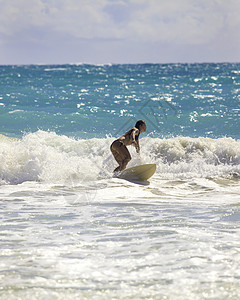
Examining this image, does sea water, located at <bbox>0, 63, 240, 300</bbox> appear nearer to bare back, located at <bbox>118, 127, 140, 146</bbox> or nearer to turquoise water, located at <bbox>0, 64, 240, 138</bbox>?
turquoise water, located at <bbox>0, 64, 240, 138</bbox>

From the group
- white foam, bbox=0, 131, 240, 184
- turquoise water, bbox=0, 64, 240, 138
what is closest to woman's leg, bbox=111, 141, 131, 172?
white foam, bbox=0, 131, 240, 184

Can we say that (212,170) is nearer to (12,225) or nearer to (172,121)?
(12,225)

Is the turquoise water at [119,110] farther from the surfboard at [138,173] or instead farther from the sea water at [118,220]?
the surfboard at [138,173]

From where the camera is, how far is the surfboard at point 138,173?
27.9ft

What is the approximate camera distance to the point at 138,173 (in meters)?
8.52

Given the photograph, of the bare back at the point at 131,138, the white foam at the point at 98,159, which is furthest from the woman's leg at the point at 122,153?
the white foam at the point at 98,159

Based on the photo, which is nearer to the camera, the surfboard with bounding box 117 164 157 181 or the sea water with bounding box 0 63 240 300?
the sea water with bounding box 0 63 240 300

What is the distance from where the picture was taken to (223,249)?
4.39 meters

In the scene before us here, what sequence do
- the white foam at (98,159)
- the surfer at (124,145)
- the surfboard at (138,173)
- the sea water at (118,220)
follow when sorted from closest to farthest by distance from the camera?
the sea water at (118,220)
the surfboard at (138,173)
the surfer at (124,145)
the white foam at (98,159)

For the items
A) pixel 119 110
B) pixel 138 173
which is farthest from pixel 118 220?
pixel 119 110

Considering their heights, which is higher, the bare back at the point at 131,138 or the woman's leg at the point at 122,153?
the bare back at the point at 131,138

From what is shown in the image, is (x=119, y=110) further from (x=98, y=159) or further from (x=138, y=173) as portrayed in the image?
(x=138, y=173)

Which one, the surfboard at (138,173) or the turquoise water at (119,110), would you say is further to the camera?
the turquoise water at (119,110)

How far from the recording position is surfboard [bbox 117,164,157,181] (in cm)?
849
